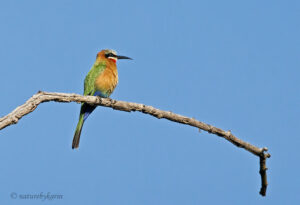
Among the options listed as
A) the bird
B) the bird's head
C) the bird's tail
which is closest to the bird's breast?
the bird

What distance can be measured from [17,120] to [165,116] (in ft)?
4.54

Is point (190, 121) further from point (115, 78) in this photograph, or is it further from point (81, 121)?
point (115, 78)

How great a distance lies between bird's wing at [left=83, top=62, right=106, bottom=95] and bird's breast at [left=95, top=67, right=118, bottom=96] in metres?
0.06

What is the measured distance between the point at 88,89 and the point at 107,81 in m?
0.32

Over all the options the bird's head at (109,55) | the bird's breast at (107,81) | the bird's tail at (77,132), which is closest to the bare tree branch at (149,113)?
the bird's tail at (77,132)

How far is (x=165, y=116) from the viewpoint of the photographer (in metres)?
4.15

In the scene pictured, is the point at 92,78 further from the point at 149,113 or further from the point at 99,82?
the point at 149,113

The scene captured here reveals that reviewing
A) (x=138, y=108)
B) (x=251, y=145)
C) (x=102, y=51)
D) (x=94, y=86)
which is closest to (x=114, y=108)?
(x=138, y=108)

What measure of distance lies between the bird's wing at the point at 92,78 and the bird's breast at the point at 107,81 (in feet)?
0.20

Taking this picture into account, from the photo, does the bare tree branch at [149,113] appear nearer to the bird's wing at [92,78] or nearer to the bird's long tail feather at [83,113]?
the bird's long tail feather at [83,113]

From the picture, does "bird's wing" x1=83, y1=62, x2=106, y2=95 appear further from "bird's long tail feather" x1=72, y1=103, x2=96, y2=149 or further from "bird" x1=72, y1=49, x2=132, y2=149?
"bird's long tail feather" x1=72, y1=103, x2=96, y2=149

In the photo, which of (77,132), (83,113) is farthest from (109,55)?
(77,132)

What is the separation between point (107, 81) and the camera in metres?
6.84

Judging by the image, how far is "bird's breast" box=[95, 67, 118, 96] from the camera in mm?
6770
